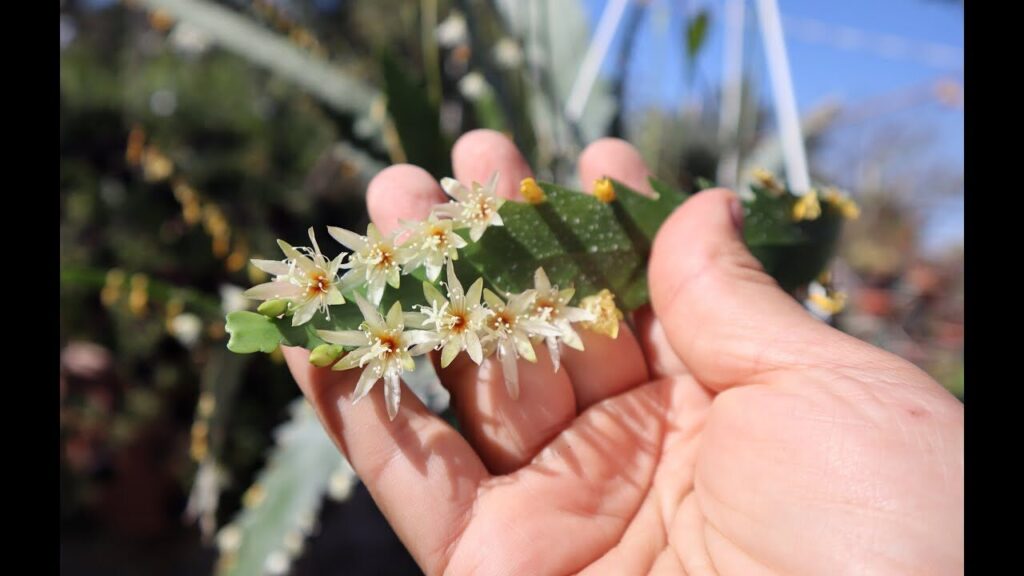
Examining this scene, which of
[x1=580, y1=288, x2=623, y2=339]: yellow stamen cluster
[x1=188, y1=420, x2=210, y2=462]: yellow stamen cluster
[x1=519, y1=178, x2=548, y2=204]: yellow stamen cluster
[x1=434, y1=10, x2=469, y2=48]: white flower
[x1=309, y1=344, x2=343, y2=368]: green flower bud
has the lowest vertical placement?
[x1=188, y1=420, x2=210, y2=462]: yellow stamen cluster

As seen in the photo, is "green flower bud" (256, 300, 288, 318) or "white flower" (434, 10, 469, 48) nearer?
"green flower bud" (256, 300, 288, 318)

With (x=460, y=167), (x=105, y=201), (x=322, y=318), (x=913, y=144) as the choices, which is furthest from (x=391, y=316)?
(x=913, y=144)

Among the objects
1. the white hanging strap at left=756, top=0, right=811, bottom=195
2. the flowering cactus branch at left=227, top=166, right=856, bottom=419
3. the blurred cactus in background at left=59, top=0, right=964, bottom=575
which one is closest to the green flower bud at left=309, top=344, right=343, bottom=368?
the flowering cactus branch at left=227, top=166, right=856, bottom=419

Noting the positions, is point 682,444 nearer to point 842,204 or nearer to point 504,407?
point 504,407

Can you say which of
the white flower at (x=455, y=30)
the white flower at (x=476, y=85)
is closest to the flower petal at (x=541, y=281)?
the white flower at (x=476, y=85)

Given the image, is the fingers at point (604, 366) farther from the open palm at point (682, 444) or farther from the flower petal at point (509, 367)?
the flower petal at point (509, 367)

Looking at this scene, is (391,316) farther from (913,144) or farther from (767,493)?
(913,144)

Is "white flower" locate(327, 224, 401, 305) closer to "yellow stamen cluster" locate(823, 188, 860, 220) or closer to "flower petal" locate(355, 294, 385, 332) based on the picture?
"flower petal" locate(355, 294, 385, 332)
